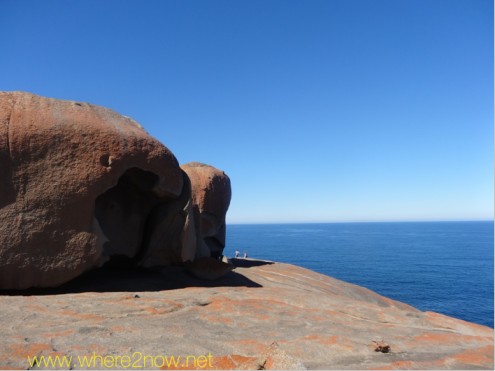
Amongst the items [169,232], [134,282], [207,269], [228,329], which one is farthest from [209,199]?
[228,329]

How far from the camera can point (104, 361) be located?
4461 millimetres

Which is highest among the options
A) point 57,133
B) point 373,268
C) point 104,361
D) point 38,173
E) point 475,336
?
point 57,133

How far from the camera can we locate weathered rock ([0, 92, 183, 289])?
763cm

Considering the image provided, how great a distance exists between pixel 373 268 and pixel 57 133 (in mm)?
63501

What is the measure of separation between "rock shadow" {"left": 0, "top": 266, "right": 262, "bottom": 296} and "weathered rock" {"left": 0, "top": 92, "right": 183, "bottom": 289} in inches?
12.9

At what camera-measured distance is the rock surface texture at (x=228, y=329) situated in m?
4.83

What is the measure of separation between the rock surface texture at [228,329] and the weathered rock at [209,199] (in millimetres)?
5385

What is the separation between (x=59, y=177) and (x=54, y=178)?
3.8 inches

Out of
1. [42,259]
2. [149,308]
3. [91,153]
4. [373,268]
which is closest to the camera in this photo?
[149,308]

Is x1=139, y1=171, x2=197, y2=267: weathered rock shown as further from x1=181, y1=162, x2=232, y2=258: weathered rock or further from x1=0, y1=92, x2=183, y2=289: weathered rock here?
x1=181, y1=162, x2=232, y2=258: weathered rock

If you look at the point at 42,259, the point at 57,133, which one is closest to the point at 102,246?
the point at 42,259

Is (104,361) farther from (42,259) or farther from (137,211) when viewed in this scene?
(137,211)

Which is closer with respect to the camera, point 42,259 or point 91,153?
point 42,259

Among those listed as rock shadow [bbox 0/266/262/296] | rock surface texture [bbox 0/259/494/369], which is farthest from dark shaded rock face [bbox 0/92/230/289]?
rock surface texture [bbox 0/259/494/369]
